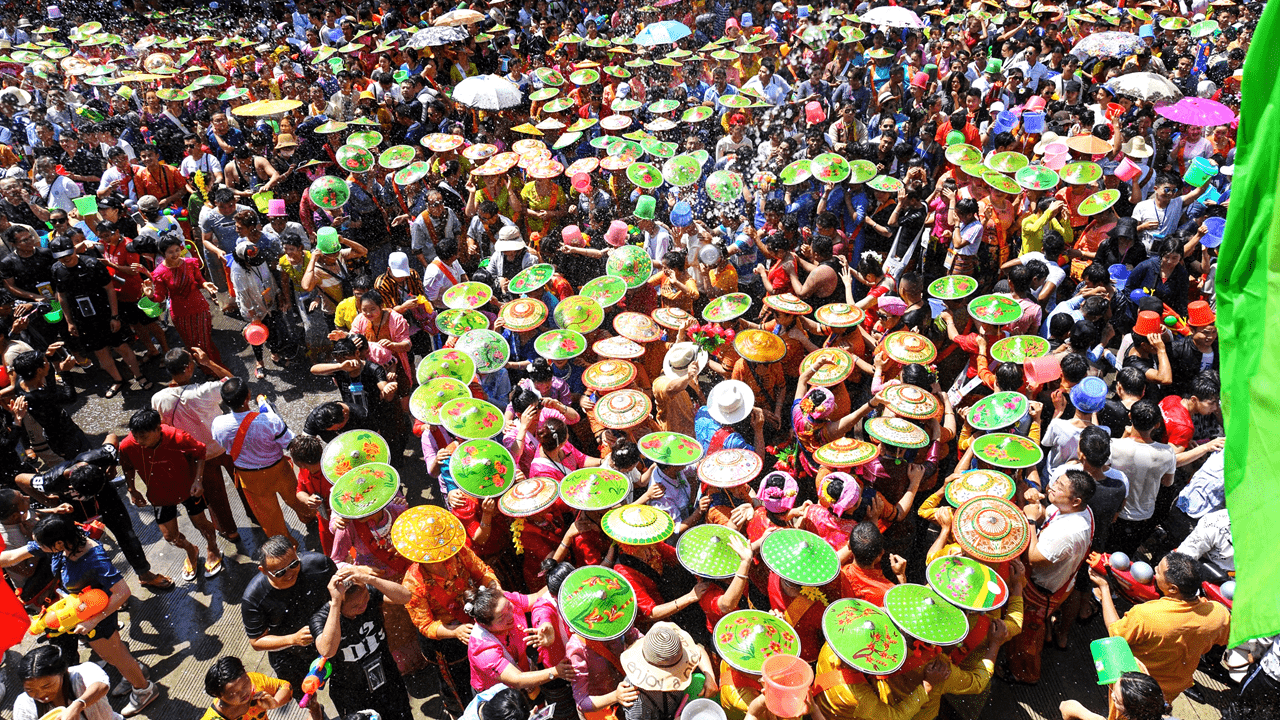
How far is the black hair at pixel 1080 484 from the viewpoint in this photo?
452 centimetres

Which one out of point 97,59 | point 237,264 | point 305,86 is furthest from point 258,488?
point 97,59

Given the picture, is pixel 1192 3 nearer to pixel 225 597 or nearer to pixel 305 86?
pixel 305 86

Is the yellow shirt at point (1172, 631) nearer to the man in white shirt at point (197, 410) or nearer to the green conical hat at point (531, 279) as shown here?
the green conical hat at point (531, 279)

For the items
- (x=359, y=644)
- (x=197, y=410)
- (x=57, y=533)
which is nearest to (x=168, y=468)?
(x=197, y=410)

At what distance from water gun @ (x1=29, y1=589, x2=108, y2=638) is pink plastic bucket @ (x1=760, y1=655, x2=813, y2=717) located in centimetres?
414

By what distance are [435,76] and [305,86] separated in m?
2.39

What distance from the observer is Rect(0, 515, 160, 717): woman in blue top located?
4.69 meters

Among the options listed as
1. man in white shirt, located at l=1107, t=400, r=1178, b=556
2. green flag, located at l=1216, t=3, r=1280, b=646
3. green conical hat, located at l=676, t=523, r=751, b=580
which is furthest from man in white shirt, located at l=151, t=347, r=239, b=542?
man in white shirt, located at l=1107, t=400, r=1178, b=556

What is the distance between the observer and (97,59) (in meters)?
15.4

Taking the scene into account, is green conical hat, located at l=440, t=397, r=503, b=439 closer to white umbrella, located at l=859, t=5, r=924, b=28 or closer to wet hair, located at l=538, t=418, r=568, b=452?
wet hair, located at l=538, t=418, r=568, b=452

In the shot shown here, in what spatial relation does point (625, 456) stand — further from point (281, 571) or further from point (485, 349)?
point (281, 571)

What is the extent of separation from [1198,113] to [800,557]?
28.8ft

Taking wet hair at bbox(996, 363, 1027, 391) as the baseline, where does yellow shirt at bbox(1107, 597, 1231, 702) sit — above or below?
below

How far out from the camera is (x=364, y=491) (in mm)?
4836
